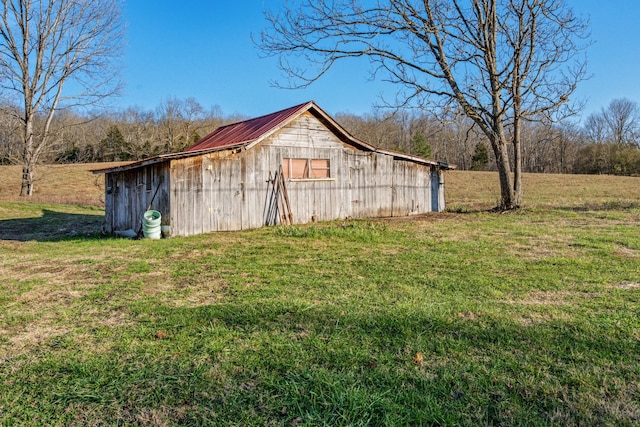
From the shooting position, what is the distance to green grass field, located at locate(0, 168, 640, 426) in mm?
2518

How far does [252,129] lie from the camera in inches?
579

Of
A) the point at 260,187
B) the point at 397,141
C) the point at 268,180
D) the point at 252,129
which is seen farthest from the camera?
the point at 397,141

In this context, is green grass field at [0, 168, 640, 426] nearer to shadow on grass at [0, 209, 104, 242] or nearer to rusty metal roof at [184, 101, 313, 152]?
shadow on grass at [0, 209, 104, 242]

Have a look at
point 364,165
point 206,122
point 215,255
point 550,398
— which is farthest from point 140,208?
point 206,122

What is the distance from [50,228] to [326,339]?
587 inches

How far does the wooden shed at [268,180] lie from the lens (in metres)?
11.6

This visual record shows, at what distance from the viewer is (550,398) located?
2570 millimetres

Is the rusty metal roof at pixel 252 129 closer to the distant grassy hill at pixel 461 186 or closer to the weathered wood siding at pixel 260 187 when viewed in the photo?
the weathered wood siding at pixel 260 187

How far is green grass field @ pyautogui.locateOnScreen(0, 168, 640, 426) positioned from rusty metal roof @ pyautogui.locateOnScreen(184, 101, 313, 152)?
642 cm

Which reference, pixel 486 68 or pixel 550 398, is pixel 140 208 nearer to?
pixel 550 398

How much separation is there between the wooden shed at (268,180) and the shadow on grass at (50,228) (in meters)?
1.18

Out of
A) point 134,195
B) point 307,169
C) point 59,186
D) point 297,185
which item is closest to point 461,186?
point 307,169

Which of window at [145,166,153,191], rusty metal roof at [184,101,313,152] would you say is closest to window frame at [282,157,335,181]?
rusty metal roof at [184,101,313,152]

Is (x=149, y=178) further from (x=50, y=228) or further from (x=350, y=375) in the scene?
(x=350, y=375)
